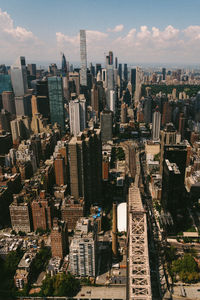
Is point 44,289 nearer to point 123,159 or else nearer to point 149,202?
point 149,202

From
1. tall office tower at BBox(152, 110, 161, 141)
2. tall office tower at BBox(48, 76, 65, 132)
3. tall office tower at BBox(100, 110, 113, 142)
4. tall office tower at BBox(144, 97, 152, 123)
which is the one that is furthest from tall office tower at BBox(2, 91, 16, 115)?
tall office tower at BBox(152, 110, 161, 141)

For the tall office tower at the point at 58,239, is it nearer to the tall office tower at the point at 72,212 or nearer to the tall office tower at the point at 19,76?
the tall office tower at the point at 72,212

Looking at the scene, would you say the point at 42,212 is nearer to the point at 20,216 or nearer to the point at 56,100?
the point at 20,216

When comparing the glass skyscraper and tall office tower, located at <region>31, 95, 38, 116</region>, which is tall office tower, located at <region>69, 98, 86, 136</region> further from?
the glass skyscraper

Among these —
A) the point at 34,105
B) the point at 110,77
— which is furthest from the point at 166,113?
the point at 110,77

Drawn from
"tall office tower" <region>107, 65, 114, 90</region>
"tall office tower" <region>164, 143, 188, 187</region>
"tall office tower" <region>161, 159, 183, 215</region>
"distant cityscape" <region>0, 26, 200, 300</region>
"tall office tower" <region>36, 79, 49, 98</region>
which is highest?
"tall office tower" <region>107, 65, 114, 90</region>

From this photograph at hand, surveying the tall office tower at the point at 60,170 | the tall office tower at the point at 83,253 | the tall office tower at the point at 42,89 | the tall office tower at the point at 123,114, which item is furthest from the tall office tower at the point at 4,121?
the tall office tower at the point at 83,253
